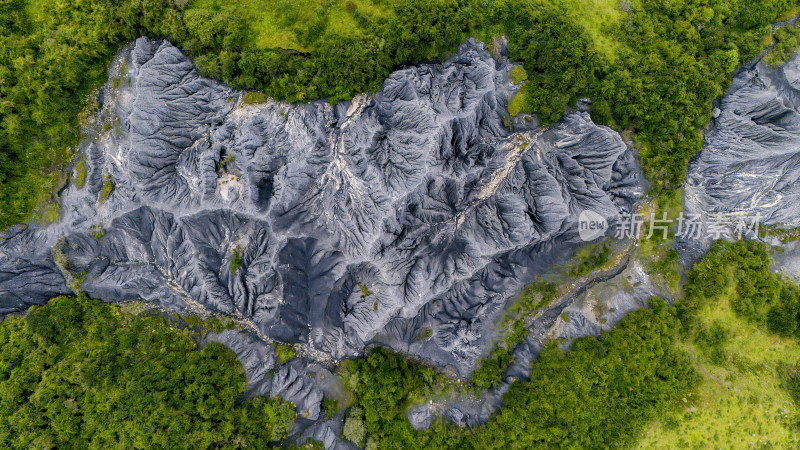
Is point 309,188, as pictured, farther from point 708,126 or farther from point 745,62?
point 745,62

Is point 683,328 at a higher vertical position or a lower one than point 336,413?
higher

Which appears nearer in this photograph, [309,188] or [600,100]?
[309,188]

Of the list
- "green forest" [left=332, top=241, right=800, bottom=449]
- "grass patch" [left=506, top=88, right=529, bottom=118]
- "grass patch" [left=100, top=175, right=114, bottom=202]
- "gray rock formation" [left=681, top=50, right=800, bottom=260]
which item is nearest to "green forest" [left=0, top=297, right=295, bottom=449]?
"grass patch" [left=100, top=175, right=114, bottom=202]

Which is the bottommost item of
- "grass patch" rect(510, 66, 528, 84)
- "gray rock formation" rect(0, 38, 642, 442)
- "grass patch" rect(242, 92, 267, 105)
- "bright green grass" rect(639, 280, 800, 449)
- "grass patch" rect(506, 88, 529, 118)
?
"bright green grass" rect(639, 280, 800, 449)

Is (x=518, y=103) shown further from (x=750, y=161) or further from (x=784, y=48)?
(x=784, y=48)

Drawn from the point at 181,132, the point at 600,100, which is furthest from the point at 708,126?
the point at 181,132

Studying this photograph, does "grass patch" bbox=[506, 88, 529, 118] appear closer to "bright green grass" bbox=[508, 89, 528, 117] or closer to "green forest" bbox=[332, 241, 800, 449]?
"bright green grass" bbox=[508, 89, 528, 117]

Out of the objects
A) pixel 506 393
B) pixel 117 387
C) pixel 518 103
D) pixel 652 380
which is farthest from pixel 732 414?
pixel 117 387

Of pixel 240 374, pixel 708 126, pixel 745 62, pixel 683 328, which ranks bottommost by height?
pixel 240 374

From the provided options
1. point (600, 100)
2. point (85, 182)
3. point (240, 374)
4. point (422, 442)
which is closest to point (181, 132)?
point (85, 182)
